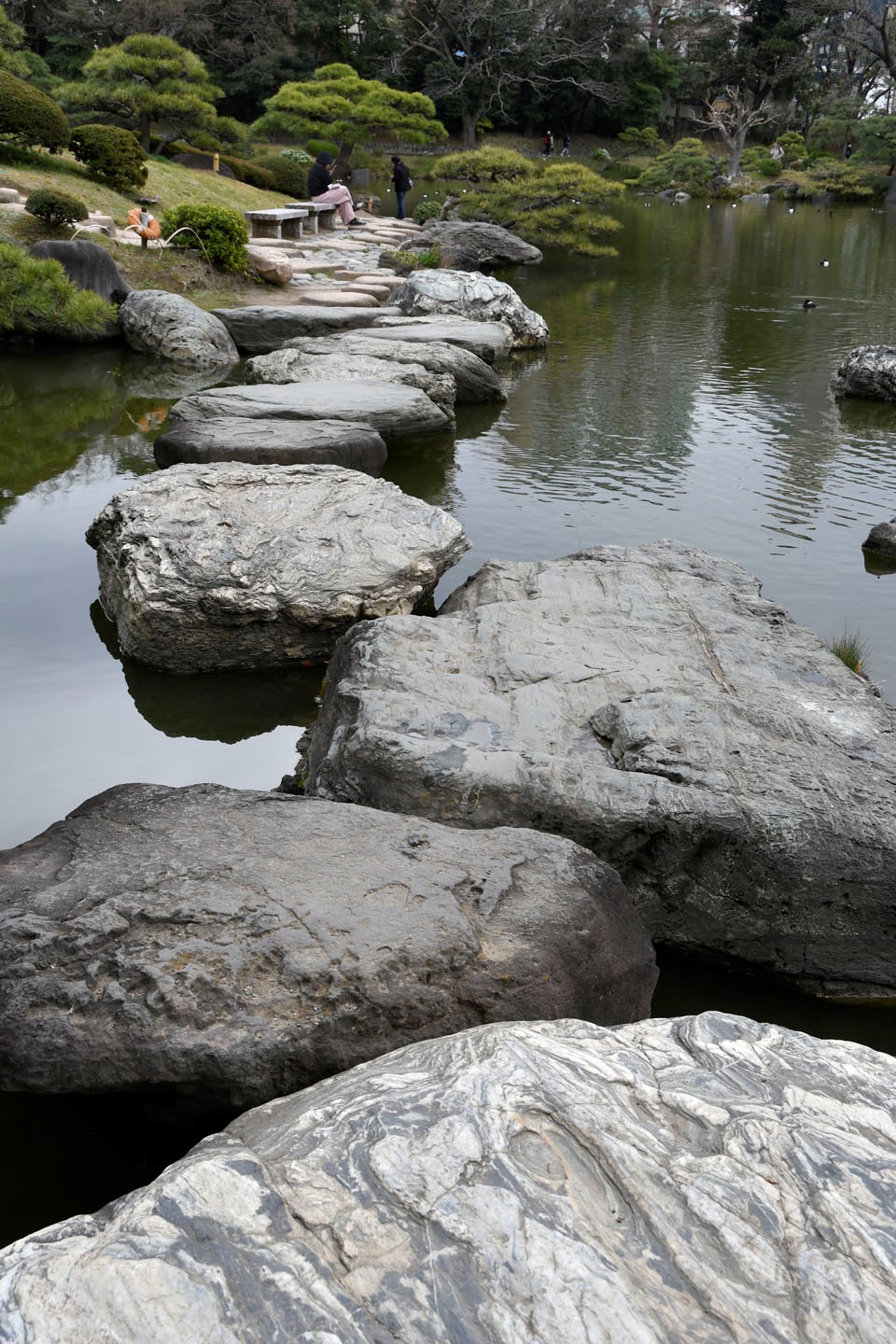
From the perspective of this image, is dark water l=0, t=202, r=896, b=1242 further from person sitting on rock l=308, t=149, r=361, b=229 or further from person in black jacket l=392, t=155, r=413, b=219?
person in black jacket l=392, t=155, r=413, b=219

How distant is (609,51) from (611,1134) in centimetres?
5031

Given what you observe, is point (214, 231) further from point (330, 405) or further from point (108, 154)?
point (330, 405)

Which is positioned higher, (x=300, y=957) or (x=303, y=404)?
(x=303, y=404)

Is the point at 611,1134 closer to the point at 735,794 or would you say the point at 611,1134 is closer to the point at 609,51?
the point at 735,794

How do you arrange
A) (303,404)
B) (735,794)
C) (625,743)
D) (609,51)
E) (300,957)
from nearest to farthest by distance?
(300,957), (735,794), (625,743), (303,404), (609,51)

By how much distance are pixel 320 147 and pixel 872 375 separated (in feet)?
77.0

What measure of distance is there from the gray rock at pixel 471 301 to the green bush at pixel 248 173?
12412 millimetres

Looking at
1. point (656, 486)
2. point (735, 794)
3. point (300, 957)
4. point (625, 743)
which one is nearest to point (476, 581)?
point (625, 743)

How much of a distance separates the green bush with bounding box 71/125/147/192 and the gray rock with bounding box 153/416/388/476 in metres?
11.8

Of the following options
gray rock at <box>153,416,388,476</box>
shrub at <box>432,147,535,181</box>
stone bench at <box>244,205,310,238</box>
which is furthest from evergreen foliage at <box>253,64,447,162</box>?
gray rock at <box>153,416,388,476</box>

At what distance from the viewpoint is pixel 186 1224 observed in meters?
1.54

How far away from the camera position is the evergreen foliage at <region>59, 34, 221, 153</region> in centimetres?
2069

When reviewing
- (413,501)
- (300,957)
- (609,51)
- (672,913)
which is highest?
(609,51)

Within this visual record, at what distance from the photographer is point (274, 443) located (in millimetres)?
6605
